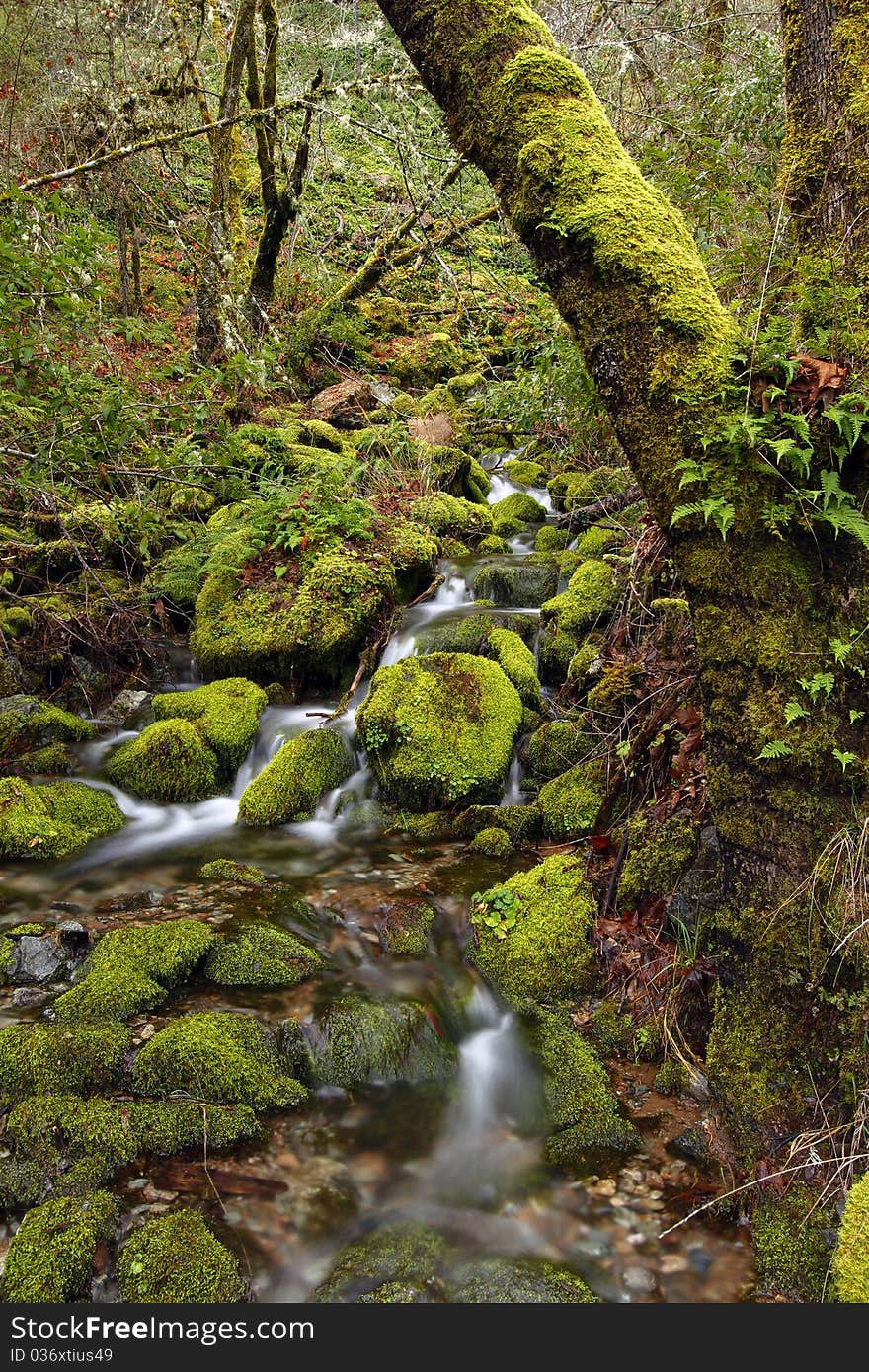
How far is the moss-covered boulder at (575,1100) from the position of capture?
11.1 ft

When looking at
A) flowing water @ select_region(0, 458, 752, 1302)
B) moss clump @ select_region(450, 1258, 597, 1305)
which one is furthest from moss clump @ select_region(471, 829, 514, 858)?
moss clump @ select_region(450, 1258, 597, 1305)

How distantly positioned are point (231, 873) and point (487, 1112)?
7.93 feet

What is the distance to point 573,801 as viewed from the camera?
551 cm

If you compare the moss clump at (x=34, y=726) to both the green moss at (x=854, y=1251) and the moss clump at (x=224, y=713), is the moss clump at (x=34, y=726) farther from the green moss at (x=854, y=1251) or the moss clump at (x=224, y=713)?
the green moss at (x=854, y=1251)

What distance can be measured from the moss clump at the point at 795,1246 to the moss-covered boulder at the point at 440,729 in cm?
355

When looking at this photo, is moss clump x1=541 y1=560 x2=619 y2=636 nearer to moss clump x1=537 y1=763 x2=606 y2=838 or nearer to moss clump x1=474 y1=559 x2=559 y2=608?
moss clump x1=474 y1=559 x2=559 y2=608

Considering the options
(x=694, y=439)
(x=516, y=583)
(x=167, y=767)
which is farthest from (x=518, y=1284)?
(x=516, y=583)

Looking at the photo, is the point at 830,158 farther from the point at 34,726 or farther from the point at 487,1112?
the point at 34,726

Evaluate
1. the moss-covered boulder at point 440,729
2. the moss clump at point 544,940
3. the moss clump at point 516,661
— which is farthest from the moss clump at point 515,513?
the moss clump at point 544,940

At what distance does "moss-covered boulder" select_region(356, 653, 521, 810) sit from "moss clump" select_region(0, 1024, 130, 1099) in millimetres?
2855

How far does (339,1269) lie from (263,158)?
12.6 meters

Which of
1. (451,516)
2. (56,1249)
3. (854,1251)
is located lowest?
(56,1249)

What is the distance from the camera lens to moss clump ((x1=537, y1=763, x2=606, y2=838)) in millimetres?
5383
